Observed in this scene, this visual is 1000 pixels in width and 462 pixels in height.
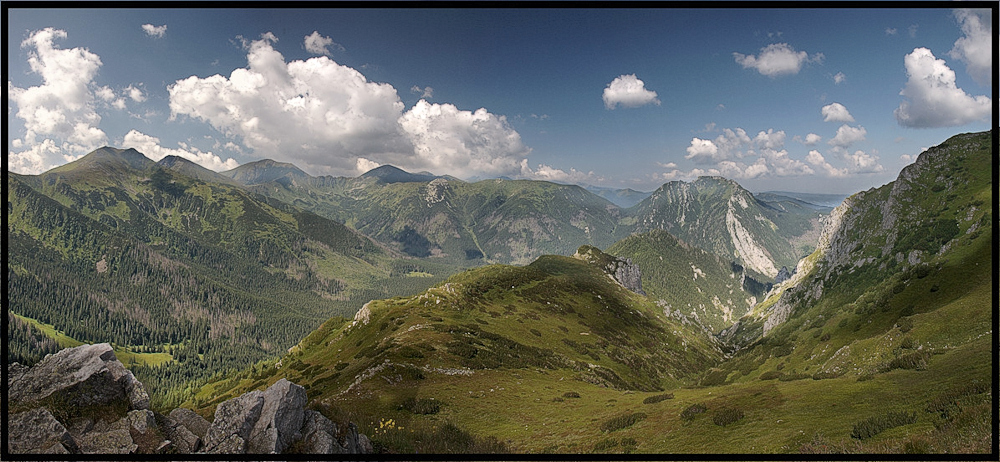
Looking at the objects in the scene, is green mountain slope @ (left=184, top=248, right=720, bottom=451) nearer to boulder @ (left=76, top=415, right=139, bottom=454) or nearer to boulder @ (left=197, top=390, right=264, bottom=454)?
boulder @ (left=197, top=390, right=264, bottom=454)

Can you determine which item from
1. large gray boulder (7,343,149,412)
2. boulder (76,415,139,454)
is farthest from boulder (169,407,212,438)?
boulder (76,415,139,454)

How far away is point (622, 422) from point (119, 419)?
2356cm

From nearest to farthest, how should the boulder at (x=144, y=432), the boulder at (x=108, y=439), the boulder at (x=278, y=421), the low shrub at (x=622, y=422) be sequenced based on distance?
the boulder at (x=108, y=439), the boulder at (x=144, y=432), the boulder at (x=278, y=421), the low shrub at (x=622, y=422)

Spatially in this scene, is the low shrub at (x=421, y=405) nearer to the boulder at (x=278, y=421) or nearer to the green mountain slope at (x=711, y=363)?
the green mountain slope at (x=711, y=363)

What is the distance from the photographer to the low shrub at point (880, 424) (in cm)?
1242

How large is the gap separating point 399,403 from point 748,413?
26.1 meters

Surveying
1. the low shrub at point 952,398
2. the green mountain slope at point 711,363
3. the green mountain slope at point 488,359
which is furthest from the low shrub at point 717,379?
the low shrub at point 952,398

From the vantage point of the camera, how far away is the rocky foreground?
871 cm

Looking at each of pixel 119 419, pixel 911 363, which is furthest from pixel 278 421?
pixel 911 363

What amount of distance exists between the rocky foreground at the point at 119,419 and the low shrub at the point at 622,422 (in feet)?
55.1

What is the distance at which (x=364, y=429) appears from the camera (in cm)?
1728

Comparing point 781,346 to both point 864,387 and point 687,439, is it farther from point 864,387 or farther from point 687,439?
point 687,439

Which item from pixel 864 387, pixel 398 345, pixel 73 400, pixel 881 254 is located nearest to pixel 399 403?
pixel 398 345

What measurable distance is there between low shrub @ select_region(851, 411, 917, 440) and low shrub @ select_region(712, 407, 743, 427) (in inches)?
230
